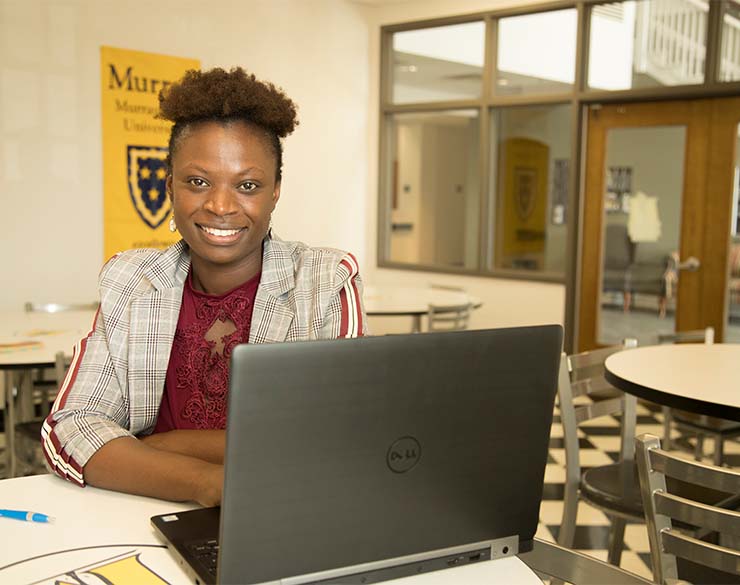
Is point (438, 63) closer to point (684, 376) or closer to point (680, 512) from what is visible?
point (684, 376)

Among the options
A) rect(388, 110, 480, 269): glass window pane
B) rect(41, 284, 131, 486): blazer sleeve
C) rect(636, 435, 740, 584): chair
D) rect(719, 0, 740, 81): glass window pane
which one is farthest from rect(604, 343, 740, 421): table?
rect(388, 110, 480, 269): glass window pane

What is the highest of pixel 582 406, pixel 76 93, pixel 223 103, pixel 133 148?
pixel 76 93

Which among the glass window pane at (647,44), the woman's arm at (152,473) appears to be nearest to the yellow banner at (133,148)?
the glass window pane at (647,44)

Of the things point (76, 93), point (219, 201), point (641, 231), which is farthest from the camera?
point (641, 231)

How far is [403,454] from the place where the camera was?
941mm

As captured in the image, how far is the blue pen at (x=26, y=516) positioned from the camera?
1.23 metres

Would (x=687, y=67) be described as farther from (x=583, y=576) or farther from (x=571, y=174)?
(x=583, y=576)

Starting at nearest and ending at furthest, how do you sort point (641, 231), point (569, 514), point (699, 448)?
point (569, 514), point (699, 448), point (641, 231)

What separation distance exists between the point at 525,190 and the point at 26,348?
475cm

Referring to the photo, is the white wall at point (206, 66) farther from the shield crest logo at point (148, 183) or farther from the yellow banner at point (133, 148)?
the shield crest logo at point (148, 183)

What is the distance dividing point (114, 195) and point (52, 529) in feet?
16.4

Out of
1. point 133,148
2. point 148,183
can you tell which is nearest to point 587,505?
point 148,183

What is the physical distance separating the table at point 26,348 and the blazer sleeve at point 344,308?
5.74ft

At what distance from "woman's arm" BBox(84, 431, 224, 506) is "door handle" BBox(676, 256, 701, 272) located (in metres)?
5.28
